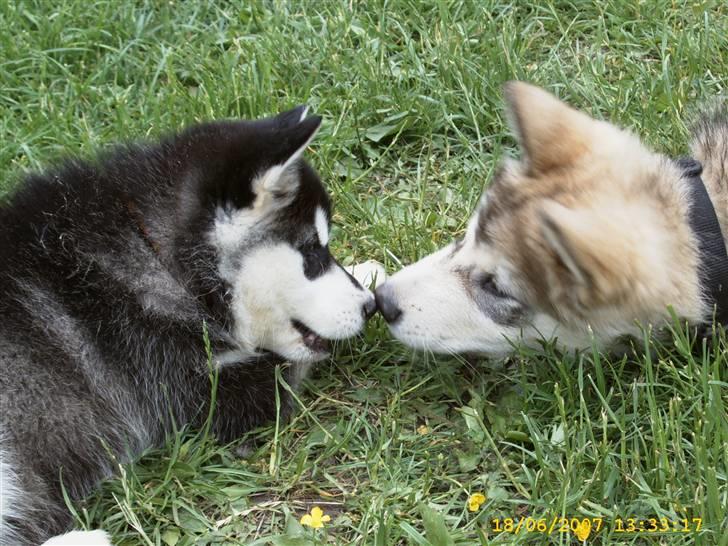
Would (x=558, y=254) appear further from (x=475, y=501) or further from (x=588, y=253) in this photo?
(x=475, y=501)

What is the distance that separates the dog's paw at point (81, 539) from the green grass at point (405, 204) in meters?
0.12

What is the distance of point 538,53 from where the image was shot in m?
4.89

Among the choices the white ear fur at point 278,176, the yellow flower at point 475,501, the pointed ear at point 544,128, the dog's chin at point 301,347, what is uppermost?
the pointed ear at point 544,128

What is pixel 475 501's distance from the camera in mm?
2879

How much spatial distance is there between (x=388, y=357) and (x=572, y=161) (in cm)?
105

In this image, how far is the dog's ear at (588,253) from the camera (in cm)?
261

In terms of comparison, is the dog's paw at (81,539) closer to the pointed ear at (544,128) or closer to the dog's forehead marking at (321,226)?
the dog's forehead marking at (321,226)

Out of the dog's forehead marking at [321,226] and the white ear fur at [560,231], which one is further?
the dog's forehead marking at [321,226]

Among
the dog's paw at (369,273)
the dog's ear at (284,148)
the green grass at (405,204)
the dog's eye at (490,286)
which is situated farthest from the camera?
the dog's paw at (369,273)

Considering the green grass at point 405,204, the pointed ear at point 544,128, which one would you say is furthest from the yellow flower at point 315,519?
the pointed ear at point 544,128

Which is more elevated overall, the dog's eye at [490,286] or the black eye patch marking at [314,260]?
the dog's eye at [490,286]

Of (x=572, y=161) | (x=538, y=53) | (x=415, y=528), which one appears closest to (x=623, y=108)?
(x=538, y=53)

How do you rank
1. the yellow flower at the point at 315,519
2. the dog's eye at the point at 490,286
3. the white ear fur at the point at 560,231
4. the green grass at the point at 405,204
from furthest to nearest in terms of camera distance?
the dog's eye at the point at 490,286, the green grass at the point at 405,204, the yellow flower at the point at 315,519, the white ear fur at the point at 560,231
